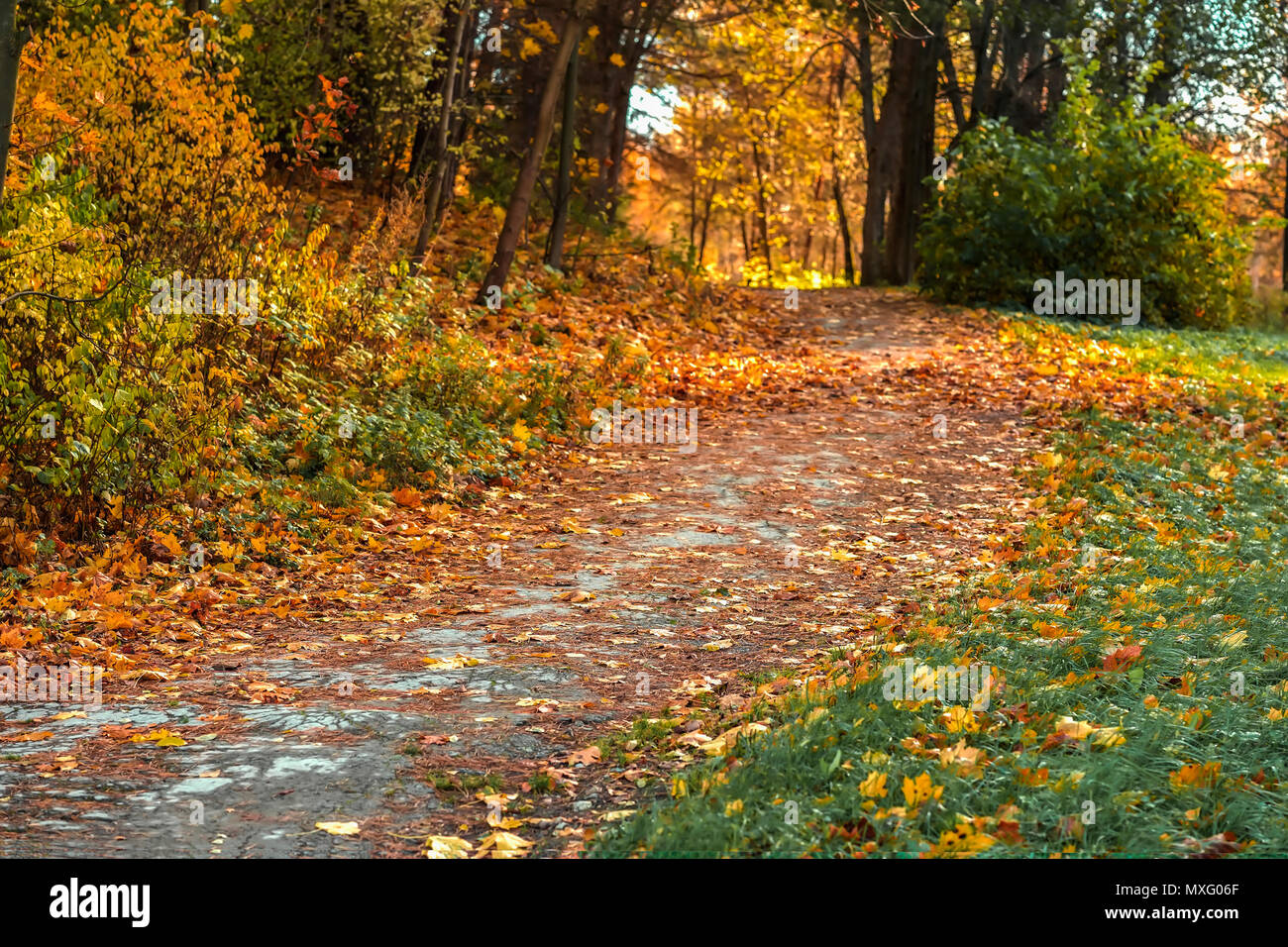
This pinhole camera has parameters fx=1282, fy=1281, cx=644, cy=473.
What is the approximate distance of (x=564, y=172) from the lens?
16.7 m

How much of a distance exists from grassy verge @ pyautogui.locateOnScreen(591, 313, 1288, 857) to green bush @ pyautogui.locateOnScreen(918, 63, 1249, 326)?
12.3m

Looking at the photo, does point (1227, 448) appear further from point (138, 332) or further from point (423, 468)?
point (138, 332)

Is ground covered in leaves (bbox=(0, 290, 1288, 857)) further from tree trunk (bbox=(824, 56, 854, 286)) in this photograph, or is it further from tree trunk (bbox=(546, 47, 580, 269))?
tree trunk (bbox=(824, 56, 854, 286))

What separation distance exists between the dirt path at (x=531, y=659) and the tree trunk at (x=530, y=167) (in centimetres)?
431

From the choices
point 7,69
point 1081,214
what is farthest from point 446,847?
point 1081,214

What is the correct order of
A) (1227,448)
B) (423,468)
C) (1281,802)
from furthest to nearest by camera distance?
(1227,448)
(423,468)
(1281,802)

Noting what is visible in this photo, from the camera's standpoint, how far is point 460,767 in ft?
15.1

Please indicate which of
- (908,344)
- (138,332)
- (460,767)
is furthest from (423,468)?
(908,344)

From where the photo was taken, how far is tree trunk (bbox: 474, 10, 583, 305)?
14.4 m

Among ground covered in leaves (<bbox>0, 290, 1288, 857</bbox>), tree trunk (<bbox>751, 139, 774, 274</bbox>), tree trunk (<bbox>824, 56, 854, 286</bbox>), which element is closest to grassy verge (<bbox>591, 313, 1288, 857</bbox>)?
ground covered in leaves (<bbox>0, 290, 1288, 857</bbox>)

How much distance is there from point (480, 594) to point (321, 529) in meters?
1.48

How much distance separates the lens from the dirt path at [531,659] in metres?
4.21

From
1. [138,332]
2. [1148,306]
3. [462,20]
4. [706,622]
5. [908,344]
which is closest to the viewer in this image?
[706,622]

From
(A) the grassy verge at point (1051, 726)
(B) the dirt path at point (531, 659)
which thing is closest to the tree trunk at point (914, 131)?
(B) the dirt path at point (531, 659)
